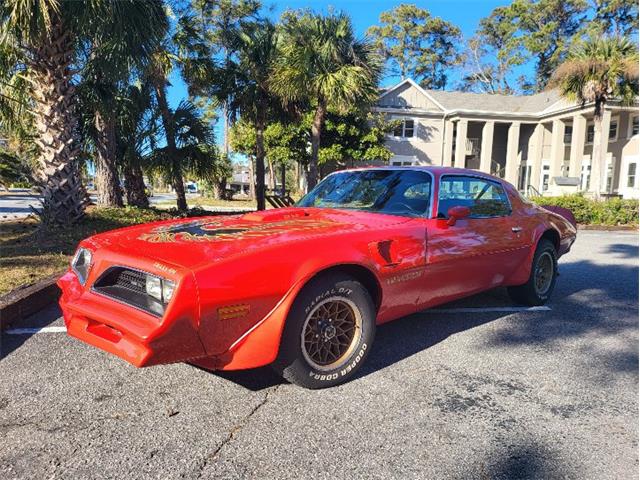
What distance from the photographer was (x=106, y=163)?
36.9 feet

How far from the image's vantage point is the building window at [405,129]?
92.8 feet

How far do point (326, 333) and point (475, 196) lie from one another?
2319 millimetres

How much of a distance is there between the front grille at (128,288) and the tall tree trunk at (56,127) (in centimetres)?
644

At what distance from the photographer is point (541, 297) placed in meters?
5.14

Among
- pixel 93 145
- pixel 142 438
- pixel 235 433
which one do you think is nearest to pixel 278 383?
pixel 235 433

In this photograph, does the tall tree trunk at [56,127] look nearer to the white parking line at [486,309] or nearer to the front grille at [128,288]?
the front grille at [128,288]

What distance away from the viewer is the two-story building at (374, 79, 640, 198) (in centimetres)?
2641

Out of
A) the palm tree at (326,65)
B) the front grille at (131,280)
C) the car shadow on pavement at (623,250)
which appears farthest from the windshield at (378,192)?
the palm tree at (326,65)

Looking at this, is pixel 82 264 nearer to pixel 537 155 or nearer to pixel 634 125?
pixel 634 125

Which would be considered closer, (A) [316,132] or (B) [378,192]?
(B) [378,192]

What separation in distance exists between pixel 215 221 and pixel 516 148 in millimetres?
29307

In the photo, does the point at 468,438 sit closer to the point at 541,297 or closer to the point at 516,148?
the point at 541,297

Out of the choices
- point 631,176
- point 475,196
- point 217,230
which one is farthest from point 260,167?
point 631,176

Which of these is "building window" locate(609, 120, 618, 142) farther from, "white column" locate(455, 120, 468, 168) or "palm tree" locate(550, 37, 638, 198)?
"palm tree" locate(550, 37, 638, 198)
